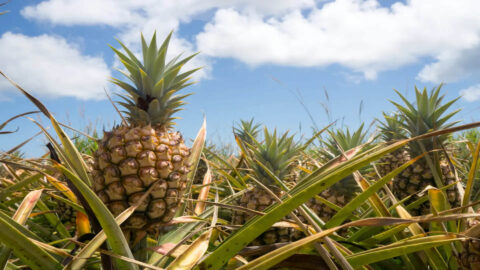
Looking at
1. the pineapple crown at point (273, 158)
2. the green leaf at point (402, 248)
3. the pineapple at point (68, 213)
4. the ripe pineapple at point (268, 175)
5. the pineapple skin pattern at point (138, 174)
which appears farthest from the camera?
the pineapple at point (68, 213)

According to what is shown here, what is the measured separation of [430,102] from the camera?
8.52 ft

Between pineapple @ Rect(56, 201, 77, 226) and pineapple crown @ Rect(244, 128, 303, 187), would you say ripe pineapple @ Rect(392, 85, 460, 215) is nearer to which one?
pineapple crown @ Rect(244, 128, 303, 187)

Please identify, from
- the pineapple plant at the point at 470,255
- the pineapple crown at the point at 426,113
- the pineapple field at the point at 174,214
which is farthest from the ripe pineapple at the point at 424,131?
the pineapple plant at the point at 470,255

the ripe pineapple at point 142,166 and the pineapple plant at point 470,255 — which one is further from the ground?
the ripe pineapple at point 142,166

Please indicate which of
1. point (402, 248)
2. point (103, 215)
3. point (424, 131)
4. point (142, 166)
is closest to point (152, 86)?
point (142, 166)

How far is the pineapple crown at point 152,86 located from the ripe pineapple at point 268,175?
57 cm

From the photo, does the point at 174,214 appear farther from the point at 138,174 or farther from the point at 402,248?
the point at 402,248

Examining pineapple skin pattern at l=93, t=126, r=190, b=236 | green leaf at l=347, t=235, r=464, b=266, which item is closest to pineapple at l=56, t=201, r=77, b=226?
pineapple skin pattern at l=93, t=126, r=190, b=236

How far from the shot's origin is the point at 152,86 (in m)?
1.75

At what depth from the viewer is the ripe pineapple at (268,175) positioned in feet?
6.57

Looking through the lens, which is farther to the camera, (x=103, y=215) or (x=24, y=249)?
(x=24, y=249)

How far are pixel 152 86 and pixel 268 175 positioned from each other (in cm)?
83

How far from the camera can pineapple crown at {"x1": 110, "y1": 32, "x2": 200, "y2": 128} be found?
1.73 m

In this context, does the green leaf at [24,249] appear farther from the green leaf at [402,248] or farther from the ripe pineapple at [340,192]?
the ripe pineapple at [340,192]
